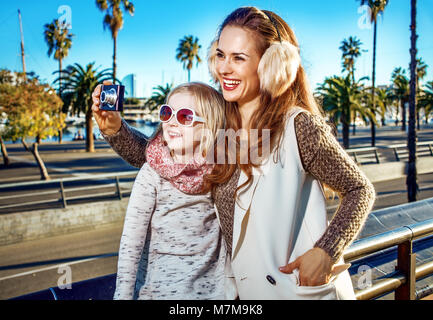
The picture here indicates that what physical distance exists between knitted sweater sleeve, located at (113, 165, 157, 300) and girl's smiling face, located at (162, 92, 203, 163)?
5.8 inches

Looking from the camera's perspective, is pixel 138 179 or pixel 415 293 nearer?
pixel 138 179

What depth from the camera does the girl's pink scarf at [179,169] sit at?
4.28 ft

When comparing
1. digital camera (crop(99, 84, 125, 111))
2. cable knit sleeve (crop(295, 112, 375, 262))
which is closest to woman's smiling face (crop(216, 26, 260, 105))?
cable knit sleeve (crop(295, 112, 375, 262))

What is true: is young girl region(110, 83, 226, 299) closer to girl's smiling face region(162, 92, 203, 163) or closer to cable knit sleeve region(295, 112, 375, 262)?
girl's smiling face region(162, 92, 203, 163)

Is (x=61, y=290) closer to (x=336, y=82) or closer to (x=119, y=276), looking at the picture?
(x=119, y=276)

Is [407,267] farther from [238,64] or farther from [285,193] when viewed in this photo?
[238,64]

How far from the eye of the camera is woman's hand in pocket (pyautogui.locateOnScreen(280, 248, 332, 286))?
122 cm

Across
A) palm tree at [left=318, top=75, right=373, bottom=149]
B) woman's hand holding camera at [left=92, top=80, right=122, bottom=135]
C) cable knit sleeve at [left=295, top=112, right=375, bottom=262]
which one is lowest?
cable knit sleeve at [left=295, top=112, right=375, bottom=262]

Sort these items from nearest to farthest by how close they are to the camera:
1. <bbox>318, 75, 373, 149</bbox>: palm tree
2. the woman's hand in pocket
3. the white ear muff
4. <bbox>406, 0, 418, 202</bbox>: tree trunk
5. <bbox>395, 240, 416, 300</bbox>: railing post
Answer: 1. the woman's hand in pocket
2. the white ear muff
3. <bbox>395, 240, 416, 300</bbox>: railing post
4. <bbox>406, 0, 418, 202</bbox>: tree trunk
5. <bbox>318, 75, 373, 149</bbox>: palm tree

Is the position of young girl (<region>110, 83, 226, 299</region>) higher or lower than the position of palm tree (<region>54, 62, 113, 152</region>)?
lower

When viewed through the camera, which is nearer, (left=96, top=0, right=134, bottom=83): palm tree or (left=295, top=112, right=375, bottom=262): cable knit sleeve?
(left=295, top=112, right=375, bottom=262): cable knit sleeve
